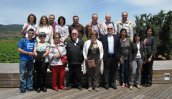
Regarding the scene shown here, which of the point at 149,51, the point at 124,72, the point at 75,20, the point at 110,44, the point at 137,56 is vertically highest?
the point at 75,20

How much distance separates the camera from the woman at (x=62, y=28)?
891 centimetres

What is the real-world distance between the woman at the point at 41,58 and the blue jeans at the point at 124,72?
1950mm

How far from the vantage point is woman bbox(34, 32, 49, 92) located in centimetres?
819

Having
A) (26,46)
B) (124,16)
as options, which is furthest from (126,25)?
(26,46)

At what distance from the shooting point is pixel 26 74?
27.5ft

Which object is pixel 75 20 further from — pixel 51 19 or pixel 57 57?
pixel 57 57

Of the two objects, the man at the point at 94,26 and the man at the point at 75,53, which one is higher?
the man at the point at 94,26

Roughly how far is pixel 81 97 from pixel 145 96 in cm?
147

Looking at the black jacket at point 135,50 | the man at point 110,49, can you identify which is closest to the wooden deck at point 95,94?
the man at point 110,49

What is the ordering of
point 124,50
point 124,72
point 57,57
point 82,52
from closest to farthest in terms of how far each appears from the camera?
point 57,57 < point 82,52 < point 124,50 < point 124,72

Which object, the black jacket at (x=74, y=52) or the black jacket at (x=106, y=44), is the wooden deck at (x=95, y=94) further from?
the black jacket at (x=106, y=44)

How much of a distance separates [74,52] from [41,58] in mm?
824

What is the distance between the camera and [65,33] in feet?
29.5

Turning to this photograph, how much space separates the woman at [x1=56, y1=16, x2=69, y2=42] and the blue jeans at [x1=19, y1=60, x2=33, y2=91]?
114 cm
